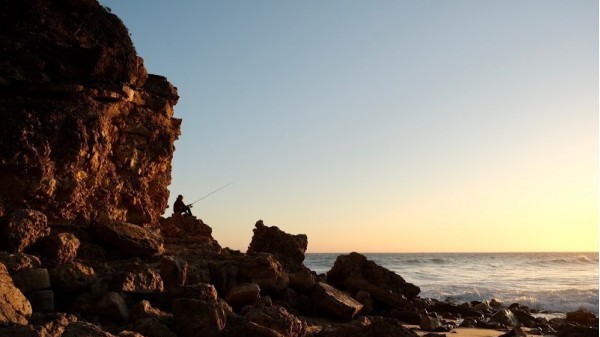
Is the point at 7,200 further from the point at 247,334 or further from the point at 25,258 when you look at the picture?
the point at 247,334

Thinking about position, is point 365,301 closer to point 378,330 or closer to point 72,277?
point 378,330

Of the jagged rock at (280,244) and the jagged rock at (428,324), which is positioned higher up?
the jagged rock at (280,244)

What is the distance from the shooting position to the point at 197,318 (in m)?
6.93

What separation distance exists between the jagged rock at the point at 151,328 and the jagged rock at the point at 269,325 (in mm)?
825

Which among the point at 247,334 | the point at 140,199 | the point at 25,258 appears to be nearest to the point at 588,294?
the point at 140,199

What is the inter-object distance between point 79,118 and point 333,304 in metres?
6.04

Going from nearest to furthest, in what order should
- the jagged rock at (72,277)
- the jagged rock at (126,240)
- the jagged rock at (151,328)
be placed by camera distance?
the jagged rock at (151,328) → the jagged rock at (72,277) → the jagged rock at (126,240)

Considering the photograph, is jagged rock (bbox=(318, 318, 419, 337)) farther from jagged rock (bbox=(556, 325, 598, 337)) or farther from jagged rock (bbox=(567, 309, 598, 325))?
jagged rock (bbox=(567, 309, 598, 325))

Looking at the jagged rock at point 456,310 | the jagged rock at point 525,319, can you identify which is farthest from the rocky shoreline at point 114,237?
the jagged rock at point 456,310

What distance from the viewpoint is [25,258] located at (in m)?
7.55

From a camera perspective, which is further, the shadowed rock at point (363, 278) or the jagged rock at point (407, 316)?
the shadowed rock at point (363, 278)

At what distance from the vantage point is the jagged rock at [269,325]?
6766mm

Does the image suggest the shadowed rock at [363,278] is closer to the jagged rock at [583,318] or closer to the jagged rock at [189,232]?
the jagged rock at [189,232]

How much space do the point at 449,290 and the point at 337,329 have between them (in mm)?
22219
